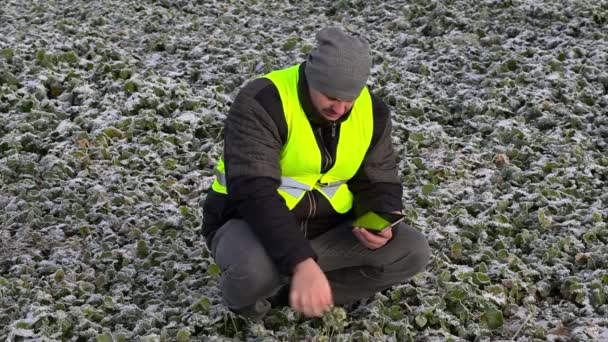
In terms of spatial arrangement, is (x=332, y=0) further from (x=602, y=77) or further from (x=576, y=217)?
(x=576, y=217)

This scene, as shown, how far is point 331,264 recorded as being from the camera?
3.82 meters

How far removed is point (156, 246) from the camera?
4621 mm

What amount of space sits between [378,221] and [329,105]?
0.67m

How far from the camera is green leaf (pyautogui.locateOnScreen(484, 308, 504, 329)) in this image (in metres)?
3.98

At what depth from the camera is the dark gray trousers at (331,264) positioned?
11.4 ft

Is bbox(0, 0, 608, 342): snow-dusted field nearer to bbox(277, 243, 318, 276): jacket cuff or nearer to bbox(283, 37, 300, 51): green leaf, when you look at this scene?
bbox(283, 37, 300, 51): green leaf

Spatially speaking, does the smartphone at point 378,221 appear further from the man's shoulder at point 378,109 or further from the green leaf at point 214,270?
the green leaf at point 214,270

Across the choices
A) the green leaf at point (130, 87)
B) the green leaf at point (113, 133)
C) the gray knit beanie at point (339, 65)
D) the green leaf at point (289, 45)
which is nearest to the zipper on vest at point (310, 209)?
the gray knit beanie at point (339, 65)

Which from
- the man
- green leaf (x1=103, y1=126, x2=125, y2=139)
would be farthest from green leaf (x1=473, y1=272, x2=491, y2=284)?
green leaf (x1=103, y1=126, x2=125, y2=139)

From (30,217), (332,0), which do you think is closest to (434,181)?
(30,217)

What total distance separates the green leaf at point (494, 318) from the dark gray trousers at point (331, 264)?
0.45 metres

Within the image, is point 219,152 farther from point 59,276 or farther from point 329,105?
point 329,105

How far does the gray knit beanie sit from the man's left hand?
0.72m

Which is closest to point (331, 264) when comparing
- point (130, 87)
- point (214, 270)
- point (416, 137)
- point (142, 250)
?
point (214, 270)
